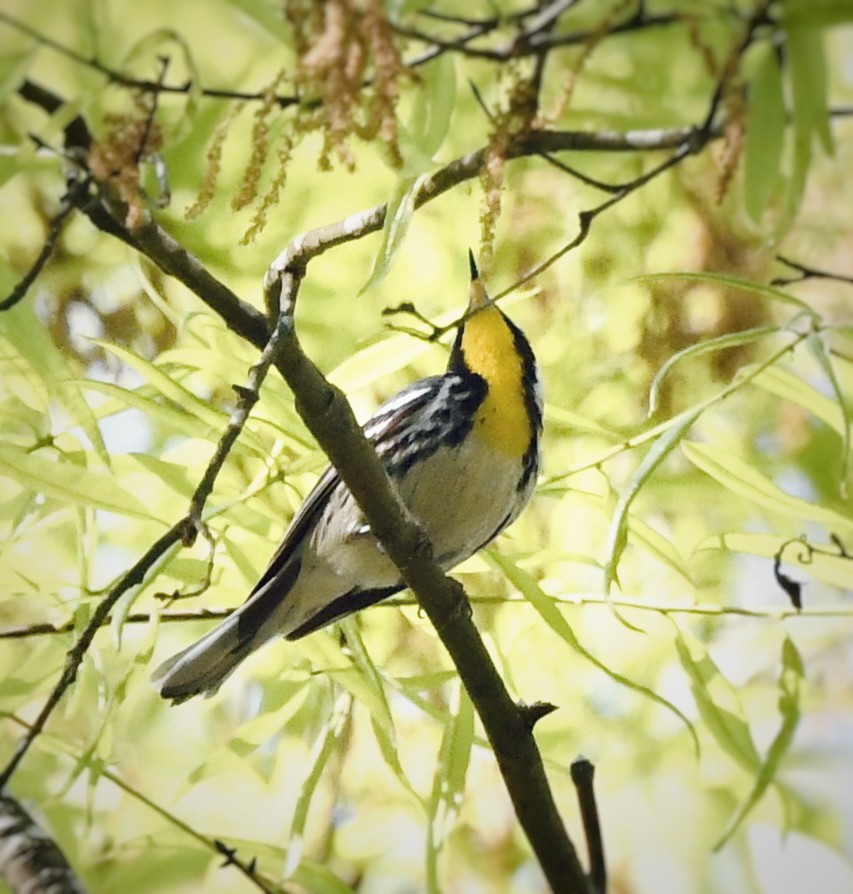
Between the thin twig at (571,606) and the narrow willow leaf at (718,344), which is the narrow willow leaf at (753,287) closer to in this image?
the narrow willow leaf at (718,344)

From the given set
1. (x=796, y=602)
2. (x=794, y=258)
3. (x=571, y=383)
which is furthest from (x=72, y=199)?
(x=796, y=602)

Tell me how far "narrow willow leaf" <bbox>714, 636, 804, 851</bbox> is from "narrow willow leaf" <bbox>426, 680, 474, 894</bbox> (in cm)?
26

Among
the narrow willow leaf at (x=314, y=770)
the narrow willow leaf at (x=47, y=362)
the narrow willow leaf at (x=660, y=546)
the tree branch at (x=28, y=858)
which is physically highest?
the narrow willow leaf at (x=660, y=546)

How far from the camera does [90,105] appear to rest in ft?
2.56

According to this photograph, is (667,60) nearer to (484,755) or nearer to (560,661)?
(560,661)

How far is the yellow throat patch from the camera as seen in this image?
0.99 meters

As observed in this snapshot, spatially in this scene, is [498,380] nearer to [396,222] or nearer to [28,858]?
[396,222]

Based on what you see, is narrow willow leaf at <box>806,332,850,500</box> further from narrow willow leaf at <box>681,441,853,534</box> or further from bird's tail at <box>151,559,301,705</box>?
bird's tail at <box>151,559,301,705</box>

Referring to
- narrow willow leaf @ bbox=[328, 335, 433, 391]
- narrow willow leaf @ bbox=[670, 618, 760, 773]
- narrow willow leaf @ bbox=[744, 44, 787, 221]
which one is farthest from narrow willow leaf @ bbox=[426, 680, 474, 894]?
narrow willow leaf @ bbox=[744, 44, 787, 221]

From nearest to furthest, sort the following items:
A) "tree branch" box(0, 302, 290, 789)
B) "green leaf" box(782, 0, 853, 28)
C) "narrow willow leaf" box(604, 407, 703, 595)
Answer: "green leaf" box(782, 0, 853, 28) → "tree branch" box(0, 302, 290, 789) → "narrow willow leaf" box(604, 407, 703, 595)

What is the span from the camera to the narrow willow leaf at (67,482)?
0.99 meters

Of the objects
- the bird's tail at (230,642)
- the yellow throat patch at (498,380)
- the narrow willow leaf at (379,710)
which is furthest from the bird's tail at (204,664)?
the yellow throat patch at (498,380)

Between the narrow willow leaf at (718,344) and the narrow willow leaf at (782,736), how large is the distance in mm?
301

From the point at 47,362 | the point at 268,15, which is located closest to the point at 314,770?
the point at 47,362
